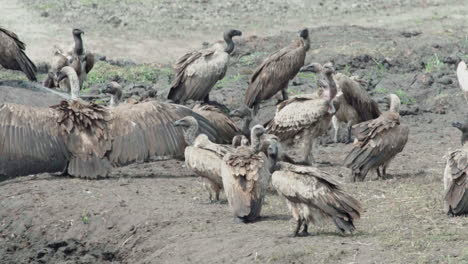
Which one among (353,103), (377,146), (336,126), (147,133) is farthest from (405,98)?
(147,133)

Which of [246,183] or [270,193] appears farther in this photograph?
[270,193]

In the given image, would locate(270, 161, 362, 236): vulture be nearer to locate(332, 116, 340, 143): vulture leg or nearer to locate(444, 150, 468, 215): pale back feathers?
locate(444, 150, 468, 215): pale back feathers

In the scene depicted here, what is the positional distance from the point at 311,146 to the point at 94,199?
8.29 ft

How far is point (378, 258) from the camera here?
9.39 m

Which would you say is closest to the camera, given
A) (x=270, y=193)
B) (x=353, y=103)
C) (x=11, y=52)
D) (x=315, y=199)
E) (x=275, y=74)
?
(x=315, y=199)

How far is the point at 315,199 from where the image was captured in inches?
395

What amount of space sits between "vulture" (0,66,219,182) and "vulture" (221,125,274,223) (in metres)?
2.70

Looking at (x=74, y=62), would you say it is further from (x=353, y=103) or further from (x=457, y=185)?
(x=457, y=185)

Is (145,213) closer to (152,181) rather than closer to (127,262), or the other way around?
(127,262)

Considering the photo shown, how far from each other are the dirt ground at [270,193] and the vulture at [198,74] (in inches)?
37.7

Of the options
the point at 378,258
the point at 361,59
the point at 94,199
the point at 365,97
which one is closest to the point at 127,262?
the point at 94,199

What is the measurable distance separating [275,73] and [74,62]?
3.27 m

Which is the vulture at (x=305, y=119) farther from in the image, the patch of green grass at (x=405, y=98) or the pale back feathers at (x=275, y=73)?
the patch of green grass at (x=405, y=98)

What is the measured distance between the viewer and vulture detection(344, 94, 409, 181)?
12703 millimetres
